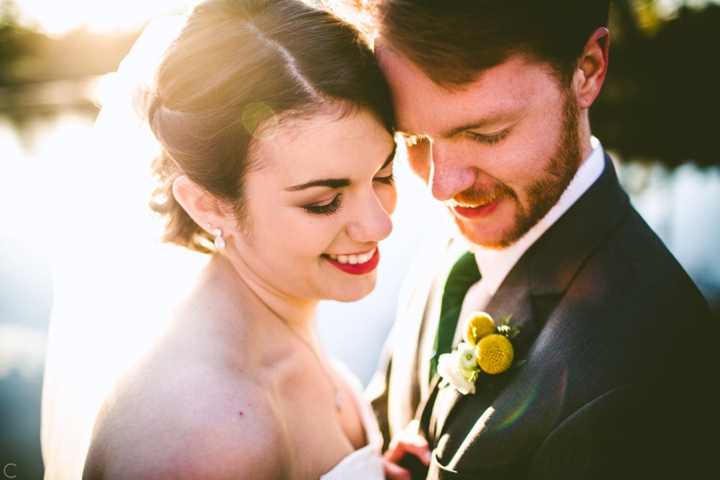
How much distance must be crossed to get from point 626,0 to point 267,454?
1012 centimetres

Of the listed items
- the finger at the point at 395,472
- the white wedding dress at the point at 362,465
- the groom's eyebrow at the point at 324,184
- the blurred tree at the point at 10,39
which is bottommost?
the finger at the point at 395,472

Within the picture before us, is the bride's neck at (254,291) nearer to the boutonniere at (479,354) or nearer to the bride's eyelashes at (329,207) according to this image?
the bride's eyelashes at (329,207)

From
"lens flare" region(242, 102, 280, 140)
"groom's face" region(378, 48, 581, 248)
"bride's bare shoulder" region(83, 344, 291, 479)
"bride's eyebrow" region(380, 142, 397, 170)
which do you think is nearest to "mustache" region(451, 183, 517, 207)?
"groom's face" region(378, 48, 581, 248)

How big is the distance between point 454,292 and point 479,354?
532 millimetres

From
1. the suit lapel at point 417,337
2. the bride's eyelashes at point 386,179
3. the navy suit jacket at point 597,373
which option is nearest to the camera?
the navy suit jacket at point 597,373

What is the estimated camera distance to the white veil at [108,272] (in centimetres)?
170

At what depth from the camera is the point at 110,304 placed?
192 cm

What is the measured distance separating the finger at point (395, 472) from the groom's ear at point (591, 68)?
5.44 ft

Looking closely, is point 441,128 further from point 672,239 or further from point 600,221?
point 672,239

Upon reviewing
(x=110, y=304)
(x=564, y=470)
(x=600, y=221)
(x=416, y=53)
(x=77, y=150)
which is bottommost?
(x=564, y=470)

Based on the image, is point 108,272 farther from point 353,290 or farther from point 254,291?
point 353,290

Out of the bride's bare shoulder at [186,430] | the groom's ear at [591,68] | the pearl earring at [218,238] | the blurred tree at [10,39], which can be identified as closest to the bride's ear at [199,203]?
the pearl earring at [218,238]

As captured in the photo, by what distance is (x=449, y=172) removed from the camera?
170cm

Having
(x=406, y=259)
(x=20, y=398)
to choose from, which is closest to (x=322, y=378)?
(x=406, y=259)
